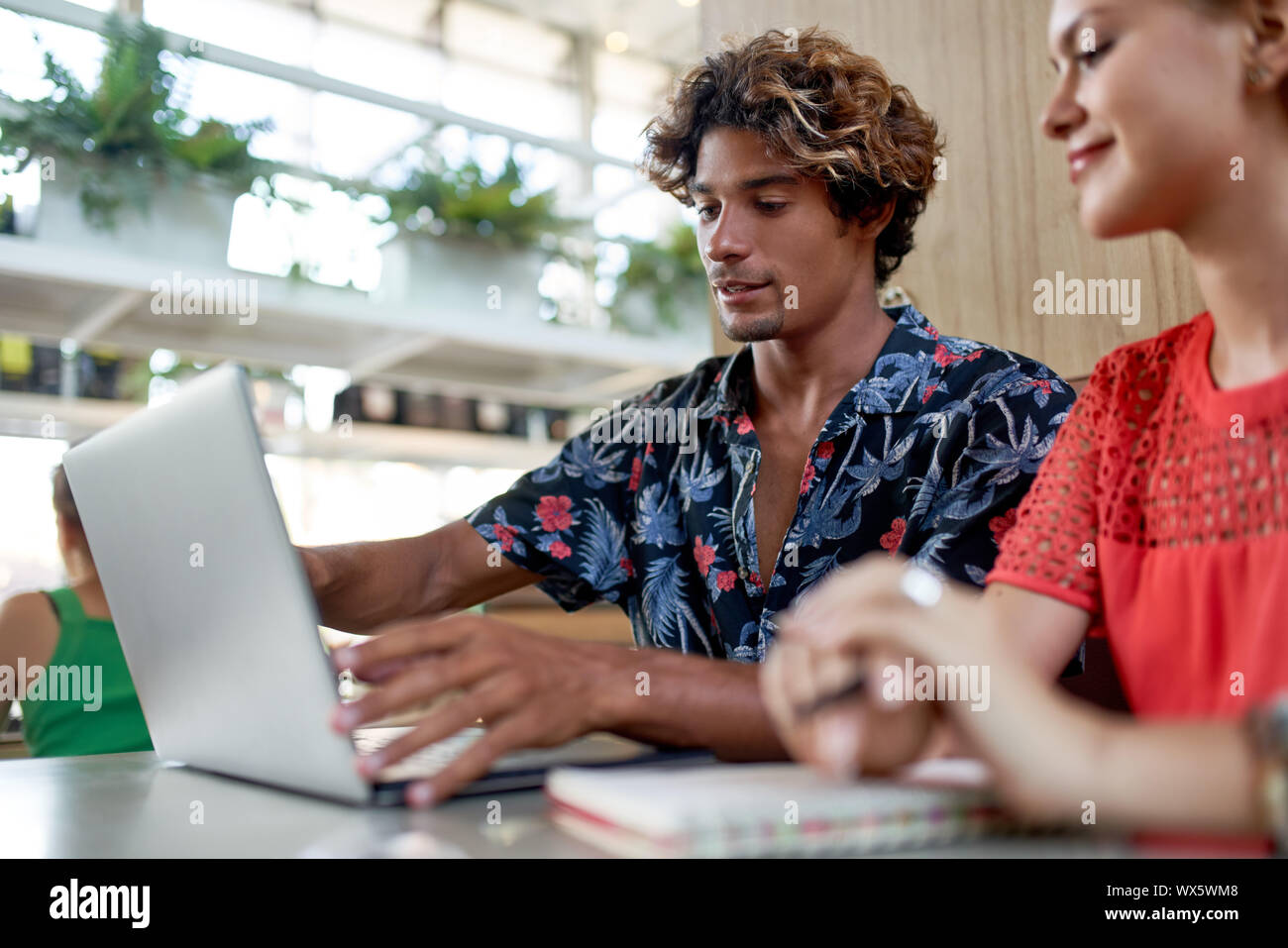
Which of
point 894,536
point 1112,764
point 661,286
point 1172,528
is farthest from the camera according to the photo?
point 661,286

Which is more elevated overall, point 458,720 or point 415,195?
point 415,195

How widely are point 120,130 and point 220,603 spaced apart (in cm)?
192

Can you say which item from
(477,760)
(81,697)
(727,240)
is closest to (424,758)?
(477,760)

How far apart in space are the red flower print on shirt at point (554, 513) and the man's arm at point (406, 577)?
74mm

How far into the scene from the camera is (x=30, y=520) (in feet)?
10.8

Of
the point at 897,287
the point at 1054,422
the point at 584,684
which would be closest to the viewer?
the point at 584,684

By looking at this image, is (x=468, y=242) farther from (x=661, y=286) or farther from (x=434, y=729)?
(x=434, y=729)

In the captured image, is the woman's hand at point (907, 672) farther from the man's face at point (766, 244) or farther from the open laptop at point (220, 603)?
the man's face at point (766, 244)

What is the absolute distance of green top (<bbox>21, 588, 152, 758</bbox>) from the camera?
5.96 feet

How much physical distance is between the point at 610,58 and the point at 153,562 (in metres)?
6.62

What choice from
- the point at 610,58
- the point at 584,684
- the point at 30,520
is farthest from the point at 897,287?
the point at 610,58

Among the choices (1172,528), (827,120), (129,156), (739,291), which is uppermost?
(129,156)

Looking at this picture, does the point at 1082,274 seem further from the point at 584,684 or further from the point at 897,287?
the point at 584,684

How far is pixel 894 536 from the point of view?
1188mm
